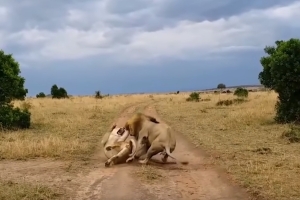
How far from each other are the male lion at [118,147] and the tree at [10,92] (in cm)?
712

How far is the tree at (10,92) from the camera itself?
17.4m

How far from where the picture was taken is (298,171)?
9289 millimetres

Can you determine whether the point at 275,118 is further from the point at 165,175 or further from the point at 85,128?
the point at 165,175

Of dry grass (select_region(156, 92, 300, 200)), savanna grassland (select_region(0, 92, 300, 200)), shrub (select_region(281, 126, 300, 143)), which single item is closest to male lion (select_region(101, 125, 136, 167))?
savanna grassland (select_region(0, 92, 300, 200))

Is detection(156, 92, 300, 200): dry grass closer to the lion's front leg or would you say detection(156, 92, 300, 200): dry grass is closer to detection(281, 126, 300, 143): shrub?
detection(281, 126, 300, 143): shrub

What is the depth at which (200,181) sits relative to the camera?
8.78 metres

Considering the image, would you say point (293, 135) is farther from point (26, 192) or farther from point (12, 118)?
point (12, 118)

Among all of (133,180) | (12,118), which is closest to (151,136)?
(133,180)

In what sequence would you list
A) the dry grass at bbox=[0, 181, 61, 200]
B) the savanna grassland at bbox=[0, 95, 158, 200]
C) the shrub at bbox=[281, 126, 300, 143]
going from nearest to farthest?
1. the dry grass at bbox=[0, 181, 61, 200]
2. the savanna grassland at bbox=[0, 95, 158, 200]
3. the shrub at bbox=[281, 126, 300, 143]

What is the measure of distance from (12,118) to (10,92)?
1309 millimetres

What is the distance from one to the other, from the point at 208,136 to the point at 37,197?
802 centimetres

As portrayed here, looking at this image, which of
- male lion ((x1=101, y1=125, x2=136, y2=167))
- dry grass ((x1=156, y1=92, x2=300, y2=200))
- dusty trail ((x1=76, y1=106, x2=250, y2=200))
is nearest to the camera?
dusty trail ((x1=76, y1=106, x2=250, y2=200))

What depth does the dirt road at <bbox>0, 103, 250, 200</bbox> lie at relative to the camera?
783 cm

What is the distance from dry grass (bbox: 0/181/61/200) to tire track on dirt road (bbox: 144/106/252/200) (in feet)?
6.60
